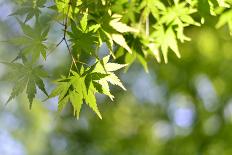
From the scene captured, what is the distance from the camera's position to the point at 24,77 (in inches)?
51.8

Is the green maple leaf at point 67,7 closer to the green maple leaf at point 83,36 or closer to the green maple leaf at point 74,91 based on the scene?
the green maple leaf at point 83,36

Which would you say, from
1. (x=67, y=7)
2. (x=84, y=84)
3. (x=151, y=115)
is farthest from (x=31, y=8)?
(x=151, y=115)

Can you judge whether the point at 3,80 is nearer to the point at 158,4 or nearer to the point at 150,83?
the point at 158,4

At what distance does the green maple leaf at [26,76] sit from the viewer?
1.30 meters

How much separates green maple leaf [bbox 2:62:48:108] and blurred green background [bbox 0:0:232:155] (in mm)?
4120

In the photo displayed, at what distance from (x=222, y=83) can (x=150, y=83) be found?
1132 mm

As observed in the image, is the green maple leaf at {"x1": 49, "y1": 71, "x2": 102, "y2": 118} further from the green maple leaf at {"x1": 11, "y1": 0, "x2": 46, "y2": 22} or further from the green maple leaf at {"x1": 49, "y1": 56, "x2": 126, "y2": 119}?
the green maple leaf at {"x1": 11, "y1": 0, "x2": 46, "y2": 22}

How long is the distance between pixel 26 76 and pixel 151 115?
5.31 metres

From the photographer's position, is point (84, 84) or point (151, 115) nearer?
point (84, 84)

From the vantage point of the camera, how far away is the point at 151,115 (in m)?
6.56

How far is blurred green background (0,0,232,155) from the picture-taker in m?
5.72

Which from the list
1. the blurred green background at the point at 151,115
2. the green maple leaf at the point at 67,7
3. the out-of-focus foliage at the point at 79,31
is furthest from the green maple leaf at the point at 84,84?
the blurred green background at the point at 151,115

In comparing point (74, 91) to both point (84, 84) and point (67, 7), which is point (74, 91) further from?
point (67, 7)

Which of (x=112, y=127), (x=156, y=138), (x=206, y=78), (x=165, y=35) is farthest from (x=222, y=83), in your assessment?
(x=165, y=35)
